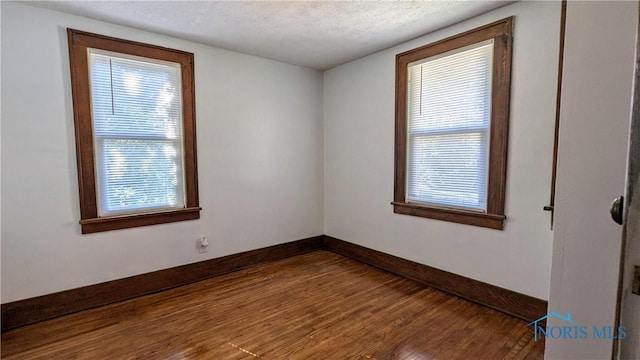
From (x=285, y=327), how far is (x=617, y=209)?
2.08 meters

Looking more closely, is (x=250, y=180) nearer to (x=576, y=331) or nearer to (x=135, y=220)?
(x=135, y=220)

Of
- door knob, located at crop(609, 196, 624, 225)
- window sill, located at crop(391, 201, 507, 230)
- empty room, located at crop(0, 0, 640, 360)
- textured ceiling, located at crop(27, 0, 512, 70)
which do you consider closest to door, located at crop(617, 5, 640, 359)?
door knob, located at crop(609, 196, 624, 225)

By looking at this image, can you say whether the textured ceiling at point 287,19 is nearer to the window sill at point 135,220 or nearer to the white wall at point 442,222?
the white wall at point 442,222

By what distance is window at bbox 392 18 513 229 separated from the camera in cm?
244

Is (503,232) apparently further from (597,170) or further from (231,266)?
(231,266)

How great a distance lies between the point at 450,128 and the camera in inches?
109

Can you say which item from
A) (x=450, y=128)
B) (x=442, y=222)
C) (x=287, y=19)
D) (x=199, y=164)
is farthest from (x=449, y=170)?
(x=199, y=164)

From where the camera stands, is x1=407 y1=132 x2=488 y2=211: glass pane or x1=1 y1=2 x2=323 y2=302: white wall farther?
x1=407 y1=132 x2=488 y2=211: glass pane

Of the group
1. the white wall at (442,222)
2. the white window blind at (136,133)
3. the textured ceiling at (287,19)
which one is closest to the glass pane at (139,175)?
the white window blind at (136,133)

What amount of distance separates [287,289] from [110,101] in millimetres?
2335

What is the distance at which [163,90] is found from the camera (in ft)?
9.48

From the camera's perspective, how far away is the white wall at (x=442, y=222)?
2.22 meters

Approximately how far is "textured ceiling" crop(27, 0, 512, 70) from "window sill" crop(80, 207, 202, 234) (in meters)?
1.70

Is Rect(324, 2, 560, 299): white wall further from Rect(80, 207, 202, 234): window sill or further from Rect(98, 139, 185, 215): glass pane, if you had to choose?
Rect(98, 139, 185, 215): glass pane
